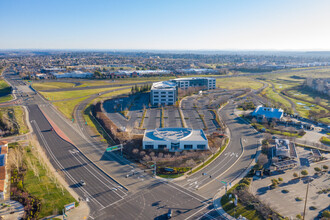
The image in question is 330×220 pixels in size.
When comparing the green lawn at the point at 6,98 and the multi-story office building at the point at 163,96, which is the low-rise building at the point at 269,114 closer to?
the multi-story office building at the point at 163,96

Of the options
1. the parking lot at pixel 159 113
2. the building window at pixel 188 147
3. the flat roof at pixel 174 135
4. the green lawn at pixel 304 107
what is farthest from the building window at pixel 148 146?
the green lawn at pixel 304 107

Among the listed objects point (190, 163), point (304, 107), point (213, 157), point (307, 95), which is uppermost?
point (307, 95)

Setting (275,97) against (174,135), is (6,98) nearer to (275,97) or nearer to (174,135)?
(174,135)

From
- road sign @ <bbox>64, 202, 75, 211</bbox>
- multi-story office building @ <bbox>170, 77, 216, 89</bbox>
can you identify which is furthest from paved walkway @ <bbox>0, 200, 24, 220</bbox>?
multi-story office building @ <bbox>170, 77, 216, 89</bbox>

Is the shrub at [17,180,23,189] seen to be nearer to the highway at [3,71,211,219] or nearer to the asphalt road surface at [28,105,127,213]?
the highway at [3,71,211,219]

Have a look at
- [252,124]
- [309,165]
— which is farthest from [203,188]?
[252,124]

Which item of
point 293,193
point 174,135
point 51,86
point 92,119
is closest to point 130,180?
point 174,135
